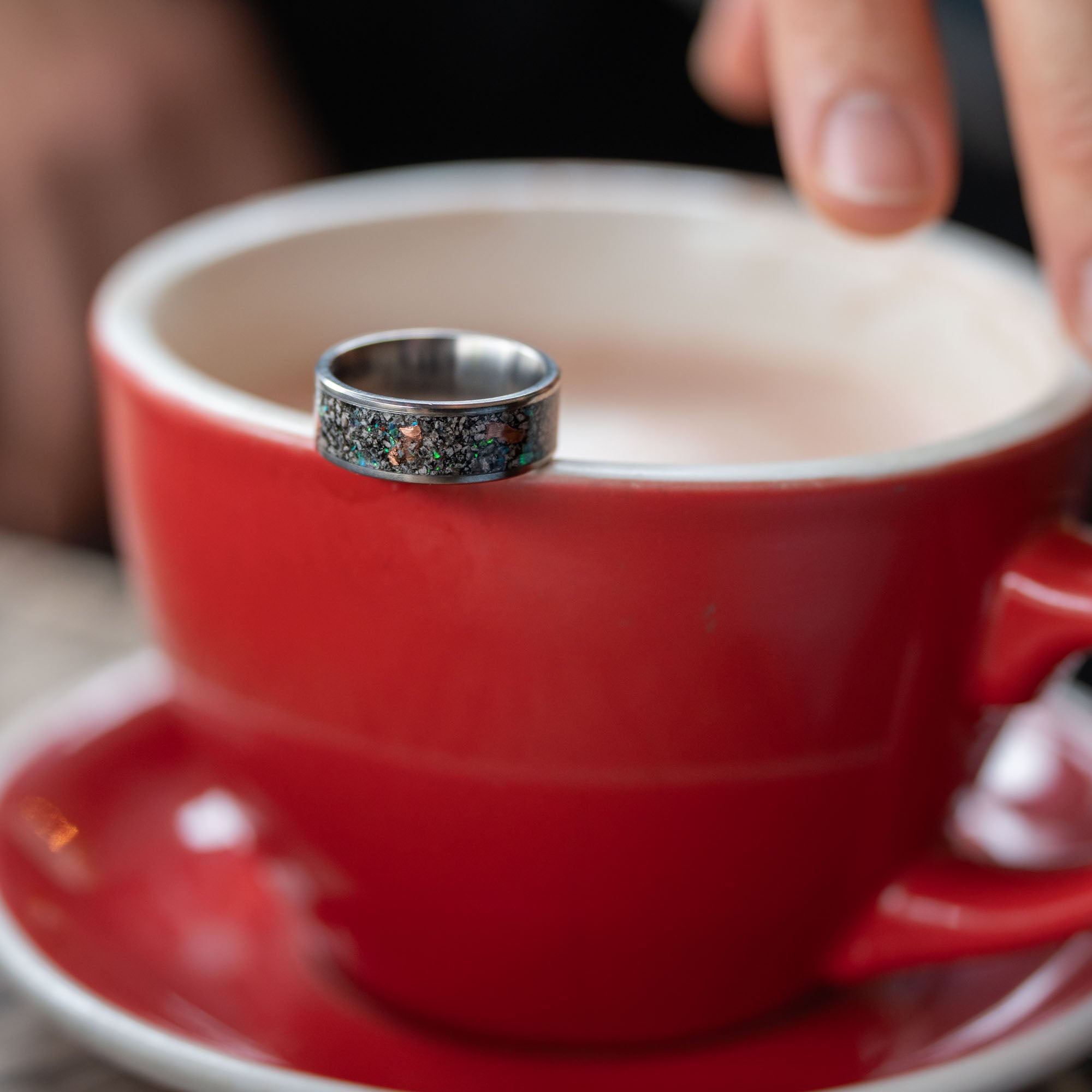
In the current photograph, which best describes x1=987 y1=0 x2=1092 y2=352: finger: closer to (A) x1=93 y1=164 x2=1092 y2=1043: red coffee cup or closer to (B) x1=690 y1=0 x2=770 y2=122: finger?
(A) x1=93 y1=164 x2=1092 y2=1043: red coffee cup

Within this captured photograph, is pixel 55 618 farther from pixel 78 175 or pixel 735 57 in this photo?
pixel 78 175

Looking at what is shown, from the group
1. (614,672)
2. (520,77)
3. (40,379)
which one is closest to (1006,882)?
(614,672)

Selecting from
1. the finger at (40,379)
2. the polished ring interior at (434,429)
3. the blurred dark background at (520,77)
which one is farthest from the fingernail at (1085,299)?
the finger at (40,379)

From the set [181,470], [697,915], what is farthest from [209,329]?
[697,915]

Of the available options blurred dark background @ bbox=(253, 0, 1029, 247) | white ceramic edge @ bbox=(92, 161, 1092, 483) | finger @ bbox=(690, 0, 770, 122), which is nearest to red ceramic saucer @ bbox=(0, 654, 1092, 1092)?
white ceramic edge @ bbox=(92, 161, 1092, 483)

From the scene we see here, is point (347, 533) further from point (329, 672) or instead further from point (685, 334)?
point (685, 334)
